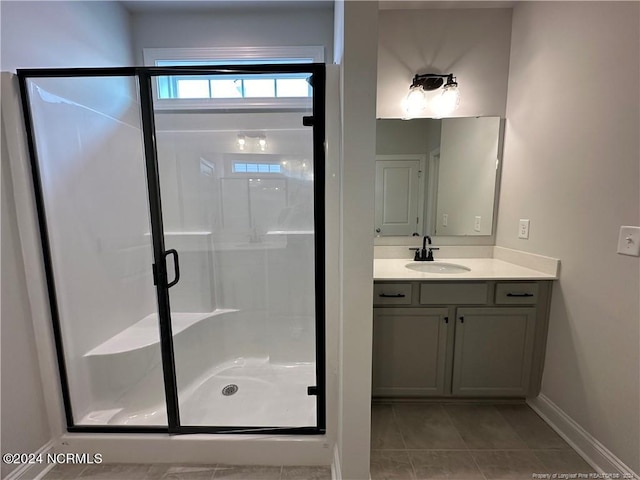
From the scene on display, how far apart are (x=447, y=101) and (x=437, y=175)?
1.71 feet

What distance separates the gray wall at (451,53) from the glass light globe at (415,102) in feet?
0.15

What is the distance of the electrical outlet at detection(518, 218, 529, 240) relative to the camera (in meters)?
1.79

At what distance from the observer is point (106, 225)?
1680 millimetres

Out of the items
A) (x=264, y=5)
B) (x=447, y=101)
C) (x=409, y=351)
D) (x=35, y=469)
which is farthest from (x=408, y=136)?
(x=35, y=469)

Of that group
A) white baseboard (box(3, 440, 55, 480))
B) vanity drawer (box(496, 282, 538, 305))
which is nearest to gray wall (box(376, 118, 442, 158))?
vanity drawer (box(496, 282, 538, 305))

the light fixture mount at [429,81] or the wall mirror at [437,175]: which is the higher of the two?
the light fixture mount at [429,81]

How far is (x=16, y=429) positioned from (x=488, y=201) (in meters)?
3.04

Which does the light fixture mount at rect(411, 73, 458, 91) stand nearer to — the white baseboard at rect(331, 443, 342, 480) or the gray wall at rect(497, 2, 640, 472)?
the gray wall at rect(497, 2, 640, 472)

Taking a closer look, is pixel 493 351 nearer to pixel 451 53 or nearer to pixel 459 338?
pixel 459 338

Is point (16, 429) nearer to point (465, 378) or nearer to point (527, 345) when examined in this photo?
point (465, 378)

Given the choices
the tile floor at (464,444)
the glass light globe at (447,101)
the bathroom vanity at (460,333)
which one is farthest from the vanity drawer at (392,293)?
the glass light globe at (447,101)

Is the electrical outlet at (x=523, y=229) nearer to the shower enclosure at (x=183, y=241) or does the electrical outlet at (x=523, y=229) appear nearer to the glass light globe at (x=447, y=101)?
the glass light globe at (x=447, y=101)

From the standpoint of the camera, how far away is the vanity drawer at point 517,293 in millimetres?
1616

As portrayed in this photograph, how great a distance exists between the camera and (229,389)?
1.88 m
